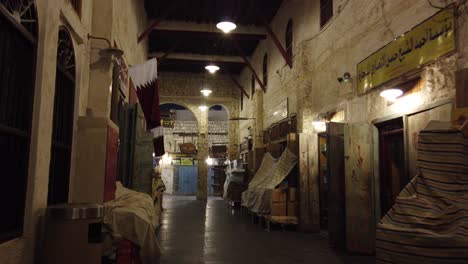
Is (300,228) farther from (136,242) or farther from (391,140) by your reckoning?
(136,242)

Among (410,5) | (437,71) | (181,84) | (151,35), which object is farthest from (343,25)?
(181,84)

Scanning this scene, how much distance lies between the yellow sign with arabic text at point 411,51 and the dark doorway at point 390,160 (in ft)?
2.25

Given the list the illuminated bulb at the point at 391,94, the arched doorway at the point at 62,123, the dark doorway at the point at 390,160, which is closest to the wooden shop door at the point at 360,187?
the dark doorway at the point at 390,160

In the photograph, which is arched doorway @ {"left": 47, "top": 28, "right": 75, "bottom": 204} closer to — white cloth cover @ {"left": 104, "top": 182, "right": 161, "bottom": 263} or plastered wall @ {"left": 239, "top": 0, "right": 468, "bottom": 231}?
white cloth cover @ {"left": 104, "top": 182, "right": 161, "bottom": 263}

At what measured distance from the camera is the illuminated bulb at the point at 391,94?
508cm

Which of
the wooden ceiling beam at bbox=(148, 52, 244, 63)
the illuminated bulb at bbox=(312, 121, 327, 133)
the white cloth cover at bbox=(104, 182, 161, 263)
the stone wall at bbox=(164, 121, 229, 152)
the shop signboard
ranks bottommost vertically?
the white cloth cover at bbox=(104, 182, 161, 263)

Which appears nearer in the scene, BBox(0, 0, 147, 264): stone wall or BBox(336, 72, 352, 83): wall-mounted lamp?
BBox(0, 0, 147, 264): stone wall

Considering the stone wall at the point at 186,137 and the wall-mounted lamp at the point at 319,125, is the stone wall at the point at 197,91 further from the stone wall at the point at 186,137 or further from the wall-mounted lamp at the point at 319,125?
the wall-mounted lamp at the point at 319,125

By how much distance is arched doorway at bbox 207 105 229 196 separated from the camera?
2197 centimetres

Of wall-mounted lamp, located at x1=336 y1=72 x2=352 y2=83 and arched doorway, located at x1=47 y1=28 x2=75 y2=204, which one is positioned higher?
wall-mounted lamp, located at x1=336 y1=72 x2=352 y2=83

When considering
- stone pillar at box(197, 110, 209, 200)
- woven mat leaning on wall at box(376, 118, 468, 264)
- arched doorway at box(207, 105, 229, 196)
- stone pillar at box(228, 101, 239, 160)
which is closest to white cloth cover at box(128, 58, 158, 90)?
woven mat leaning on wall at box(376, 118, 468, 264)

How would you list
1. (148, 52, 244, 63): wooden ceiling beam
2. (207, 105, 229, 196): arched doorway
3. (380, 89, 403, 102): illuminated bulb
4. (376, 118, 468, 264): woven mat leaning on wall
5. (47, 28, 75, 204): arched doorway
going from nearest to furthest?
(376, 118, 468, 264): woven mat leaning on wall → (47, 28, 75, 204): arched doorway → (380, 89, 403, 102): illuminated bulb → (148, 52, 244, 63): wooden ceiling beam → (207, 105, 229, 196): arched doorway

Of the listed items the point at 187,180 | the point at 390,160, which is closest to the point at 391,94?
the point at 390,160

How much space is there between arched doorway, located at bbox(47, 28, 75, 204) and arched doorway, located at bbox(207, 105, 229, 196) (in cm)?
1721
